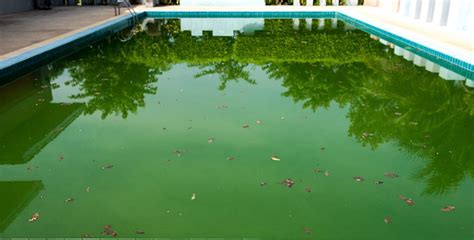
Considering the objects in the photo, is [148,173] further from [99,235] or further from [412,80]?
[412,80]

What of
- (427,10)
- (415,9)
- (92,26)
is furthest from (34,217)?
(415,9)

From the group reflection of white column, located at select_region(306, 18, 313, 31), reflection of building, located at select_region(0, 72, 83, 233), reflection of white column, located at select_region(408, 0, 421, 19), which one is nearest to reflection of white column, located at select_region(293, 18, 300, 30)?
reflection of white column, located at select_region(306, 18, 313, 31)

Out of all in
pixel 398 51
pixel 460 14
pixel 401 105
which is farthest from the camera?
pixel 460 14

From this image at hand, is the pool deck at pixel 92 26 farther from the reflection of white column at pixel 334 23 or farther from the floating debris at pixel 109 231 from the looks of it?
the floating debris at pixel 109 231

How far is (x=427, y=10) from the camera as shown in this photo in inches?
489

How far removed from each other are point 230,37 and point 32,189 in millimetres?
8678

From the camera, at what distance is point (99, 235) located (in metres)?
3.38

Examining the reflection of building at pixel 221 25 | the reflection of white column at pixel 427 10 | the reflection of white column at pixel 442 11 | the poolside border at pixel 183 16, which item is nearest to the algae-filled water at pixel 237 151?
the poolside border at pixel 183 16

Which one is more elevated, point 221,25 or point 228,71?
point 221,25

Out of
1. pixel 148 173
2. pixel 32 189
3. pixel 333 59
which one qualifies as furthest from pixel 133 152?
pixel 333 59

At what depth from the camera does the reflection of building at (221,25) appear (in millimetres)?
13016

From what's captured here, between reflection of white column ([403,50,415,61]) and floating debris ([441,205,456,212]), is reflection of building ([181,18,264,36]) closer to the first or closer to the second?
reflection of white column ([403,50,415,61])

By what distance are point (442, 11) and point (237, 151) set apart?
30.7 ft

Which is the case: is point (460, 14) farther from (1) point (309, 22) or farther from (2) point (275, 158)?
(2) point (275, 158)
